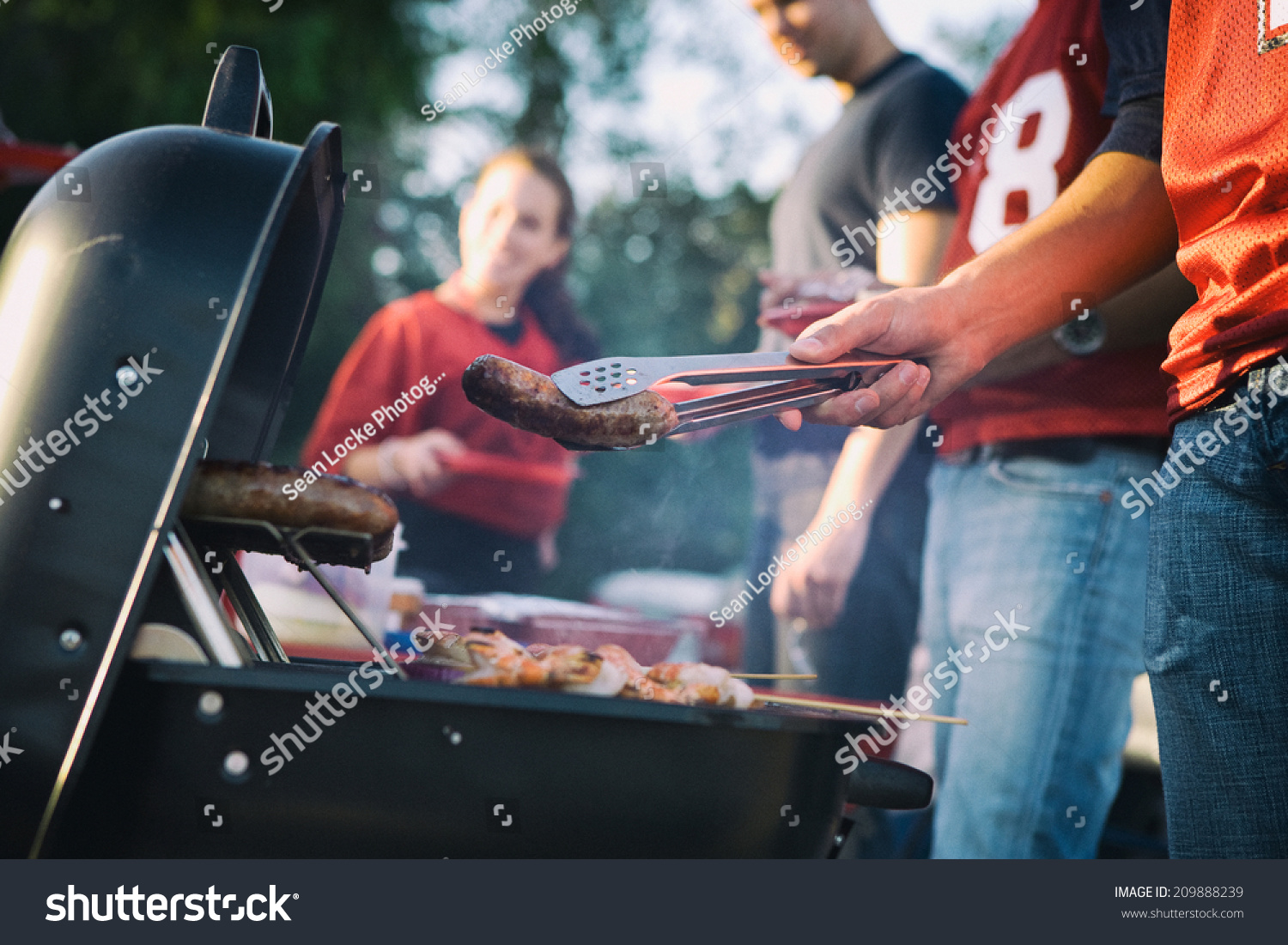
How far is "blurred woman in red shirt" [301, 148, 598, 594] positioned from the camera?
9.96ft

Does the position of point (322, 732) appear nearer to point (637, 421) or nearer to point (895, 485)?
point (637, 421)

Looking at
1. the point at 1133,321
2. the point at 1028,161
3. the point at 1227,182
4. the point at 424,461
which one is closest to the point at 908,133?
the point at 1028,161

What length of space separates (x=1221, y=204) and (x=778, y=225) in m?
1.67

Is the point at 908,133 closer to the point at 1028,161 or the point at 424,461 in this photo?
the point at 1028,161

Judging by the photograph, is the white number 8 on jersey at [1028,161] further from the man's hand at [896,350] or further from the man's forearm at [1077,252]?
the man's hand at [896,350]

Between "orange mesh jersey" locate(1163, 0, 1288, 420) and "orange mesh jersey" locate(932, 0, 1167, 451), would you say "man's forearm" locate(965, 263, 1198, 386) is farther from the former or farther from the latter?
"orange mesh jersey" locate(1163, 0, 1288, 420)

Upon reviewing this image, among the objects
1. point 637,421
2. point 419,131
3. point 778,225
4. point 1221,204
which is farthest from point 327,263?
point 419,131

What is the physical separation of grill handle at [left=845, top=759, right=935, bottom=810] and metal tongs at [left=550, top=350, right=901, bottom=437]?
47 cm

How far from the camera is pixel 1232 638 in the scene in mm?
1083

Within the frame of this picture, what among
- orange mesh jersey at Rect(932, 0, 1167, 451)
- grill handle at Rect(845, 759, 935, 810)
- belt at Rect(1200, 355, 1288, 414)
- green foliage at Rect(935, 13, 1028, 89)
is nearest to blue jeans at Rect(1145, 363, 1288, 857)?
belt at Rect(1200, 355, 1288, 414)

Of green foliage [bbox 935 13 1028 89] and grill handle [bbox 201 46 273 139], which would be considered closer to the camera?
grill handle [bbox 201 46 273 139]

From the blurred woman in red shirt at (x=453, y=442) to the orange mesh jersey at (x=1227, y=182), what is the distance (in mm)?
2065

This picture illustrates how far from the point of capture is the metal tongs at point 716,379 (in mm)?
1163

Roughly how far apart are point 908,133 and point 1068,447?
96cm
